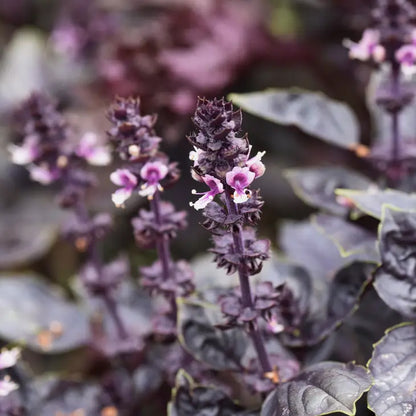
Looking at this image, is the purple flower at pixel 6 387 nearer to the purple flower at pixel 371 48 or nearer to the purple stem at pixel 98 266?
the purple stem at pixel 98 266

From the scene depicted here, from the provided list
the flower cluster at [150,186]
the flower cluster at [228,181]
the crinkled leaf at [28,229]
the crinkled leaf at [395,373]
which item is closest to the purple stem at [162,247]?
the flower cluster at [150,186]

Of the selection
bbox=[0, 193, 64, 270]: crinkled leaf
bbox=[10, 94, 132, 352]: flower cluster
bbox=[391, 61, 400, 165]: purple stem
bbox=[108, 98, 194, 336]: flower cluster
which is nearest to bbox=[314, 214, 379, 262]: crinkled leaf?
bbox=[391, 61, 400, 165]: purple stem

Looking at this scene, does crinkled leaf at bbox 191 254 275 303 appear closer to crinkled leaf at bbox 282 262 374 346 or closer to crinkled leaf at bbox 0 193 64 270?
crinkled leaf at bbox 282 262 374 346

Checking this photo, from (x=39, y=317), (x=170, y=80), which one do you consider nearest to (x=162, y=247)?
(x=39, y=317)

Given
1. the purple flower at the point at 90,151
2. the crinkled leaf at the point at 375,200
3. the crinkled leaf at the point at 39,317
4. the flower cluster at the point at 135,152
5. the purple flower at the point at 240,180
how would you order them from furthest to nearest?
1. the crinkled leaf at the point at 39,317
2. the purple flower at the point at 90,151
3. the crinkled leaf at the point at 375,200
4. the flower cluster at the point at 135,152
5. the purple flower at the point at 240,180

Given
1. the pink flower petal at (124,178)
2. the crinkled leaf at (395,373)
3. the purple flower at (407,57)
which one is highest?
the purple flower at (407,57)

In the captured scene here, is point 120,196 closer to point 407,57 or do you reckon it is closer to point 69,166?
point 69,166

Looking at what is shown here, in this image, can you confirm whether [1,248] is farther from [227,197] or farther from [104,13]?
[227,197]
